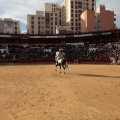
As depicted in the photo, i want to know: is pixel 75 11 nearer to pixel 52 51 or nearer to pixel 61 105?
pixel 52 51

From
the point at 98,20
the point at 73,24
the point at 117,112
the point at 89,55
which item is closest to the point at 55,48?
the point at 89,55

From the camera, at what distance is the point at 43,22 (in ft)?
347

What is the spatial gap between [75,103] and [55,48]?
49720 mm

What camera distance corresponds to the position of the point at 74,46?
5947 cm

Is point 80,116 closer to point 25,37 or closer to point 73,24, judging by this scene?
point 25,37

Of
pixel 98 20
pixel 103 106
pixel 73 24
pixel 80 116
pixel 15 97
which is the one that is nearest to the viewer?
pixel 80 116

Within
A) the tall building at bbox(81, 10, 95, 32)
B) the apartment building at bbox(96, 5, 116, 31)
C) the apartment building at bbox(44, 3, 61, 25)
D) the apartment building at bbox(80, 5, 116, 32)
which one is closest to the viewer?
the tall building at bbox(81, 10, 95, 32)

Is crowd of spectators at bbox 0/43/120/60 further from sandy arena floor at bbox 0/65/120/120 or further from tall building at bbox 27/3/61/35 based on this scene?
tall building at bbox 27/3/61/35

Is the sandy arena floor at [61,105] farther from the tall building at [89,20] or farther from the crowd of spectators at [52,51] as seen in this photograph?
the tall building at [89,20]

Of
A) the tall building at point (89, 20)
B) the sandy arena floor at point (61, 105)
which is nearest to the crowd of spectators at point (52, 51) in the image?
the tall building at point (89, 20)

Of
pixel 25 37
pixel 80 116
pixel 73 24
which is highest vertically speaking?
pixel 73 24

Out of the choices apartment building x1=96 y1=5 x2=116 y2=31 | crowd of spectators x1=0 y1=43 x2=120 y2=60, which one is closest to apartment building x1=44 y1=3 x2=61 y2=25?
apartment building x1=96 y1=5 x2=116 y2=31

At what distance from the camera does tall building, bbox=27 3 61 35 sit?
104 meters

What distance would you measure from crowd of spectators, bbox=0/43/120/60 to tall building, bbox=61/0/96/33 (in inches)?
1662
